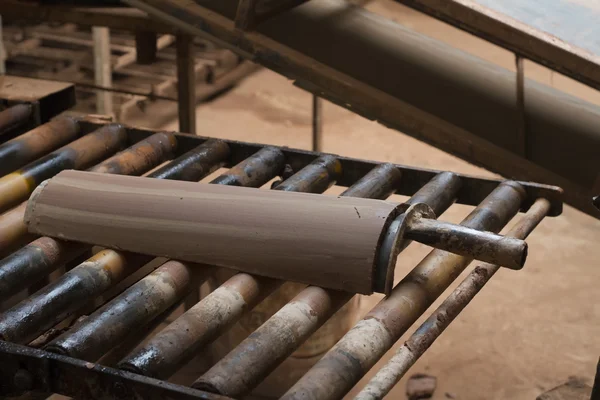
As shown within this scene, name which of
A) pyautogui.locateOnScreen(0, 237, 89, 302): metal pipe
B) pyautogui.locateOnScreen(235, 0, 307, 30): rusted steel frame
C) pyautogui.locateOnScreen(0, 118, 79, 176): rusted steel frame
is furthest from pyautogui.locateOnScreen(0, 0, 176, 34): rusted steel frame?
pyautogui.locateOnScreen(0, 237, 89, 302): metal pipe

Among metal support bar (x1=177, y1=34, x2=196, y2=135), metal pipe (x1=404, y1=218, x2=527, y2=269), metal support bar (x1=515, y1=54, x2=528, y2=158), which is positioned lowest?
metal support bar (x1=177, y1=34, x2=196, y2=135)

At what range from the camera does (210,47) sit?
24.0 ft

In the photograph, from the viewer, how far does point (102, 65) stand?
588cm

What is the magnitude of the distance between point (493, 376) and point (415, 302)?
1.93m

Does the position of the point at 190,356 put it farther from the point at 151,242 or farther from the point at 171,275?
the point at 151,242

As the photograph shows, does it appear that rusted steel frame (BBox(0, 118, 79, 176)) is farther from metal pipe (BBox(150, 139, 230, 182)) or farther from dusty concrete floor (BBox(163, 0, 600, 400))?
dusty concrete floor (BBox(163, 0, 600, 400))

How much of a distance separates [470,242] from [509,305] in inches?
96.8

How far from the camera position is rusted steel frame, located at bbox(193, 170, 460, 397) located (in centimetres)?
173

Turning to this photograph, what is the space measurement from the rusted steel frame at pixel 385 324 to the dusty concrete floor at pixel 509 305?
1.56m

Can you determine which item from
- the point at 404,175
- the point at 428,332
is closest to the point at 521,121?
the point at 404,175

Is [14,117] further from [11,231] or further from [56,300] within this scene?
[56,300]

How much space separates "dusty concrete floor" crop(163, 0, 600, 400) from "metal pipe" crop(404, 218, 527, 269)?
1.79 meters

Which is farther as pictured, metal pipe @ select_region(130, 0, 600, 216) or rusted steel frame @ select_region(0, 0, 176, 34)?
rusted steel frame @ select_region(0, 0, 176, 34)

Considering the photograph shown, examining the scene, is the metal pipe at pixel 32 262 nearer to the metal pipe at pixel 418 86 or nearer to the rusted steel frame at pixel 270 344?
the rusted steel frame at pixel 270 344
